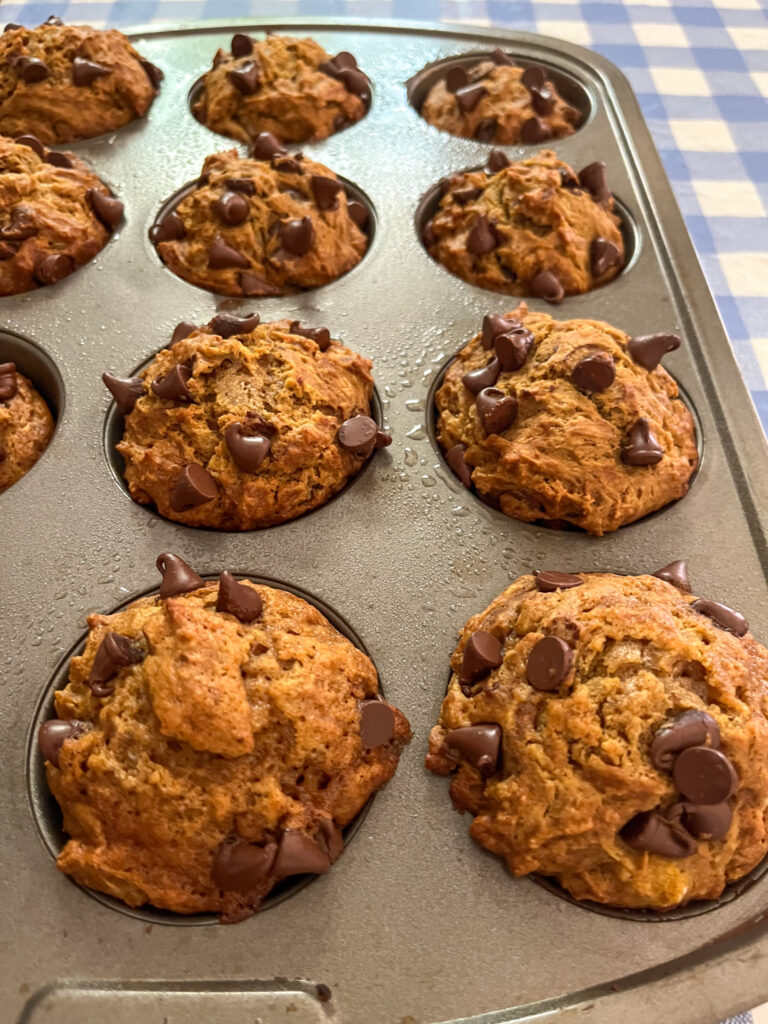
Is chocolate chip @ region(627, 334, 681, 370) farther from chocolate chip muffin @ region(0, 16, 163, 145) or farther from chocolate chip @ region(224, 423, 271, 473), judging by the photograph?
chocolate chip muffin @ region(0, 16, 163, 145)

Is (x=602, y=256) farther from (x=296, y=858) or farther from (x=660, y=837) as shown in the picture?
(x=296, y=858)

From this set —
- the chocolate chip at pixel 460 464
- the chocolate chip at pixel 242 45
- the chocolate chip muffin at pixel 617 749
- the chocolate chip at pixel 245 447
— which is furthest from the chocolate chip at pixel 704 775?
the chocolate chip at pixel 242 45

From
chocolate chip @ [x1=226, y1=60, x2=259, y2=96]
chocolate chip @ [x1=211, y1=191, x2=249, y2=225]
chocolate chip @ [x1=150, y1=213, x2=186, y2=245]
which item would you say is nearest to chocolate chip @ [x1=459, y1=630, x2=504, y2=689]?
chocolate chip @ [x1=211, y1=191, x2=249, y2=225]

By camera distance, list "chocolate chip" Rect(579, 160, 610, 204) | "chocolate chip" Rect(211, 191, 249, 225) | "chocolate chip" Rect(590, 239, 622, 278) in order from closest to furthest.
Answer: "chocolate chip" Rect(211, 191, 249, 225) → "chocolate chip" Rect(590, 239, 622, 278) → "chocolate chip" Rect(579, 160, 610, 204)

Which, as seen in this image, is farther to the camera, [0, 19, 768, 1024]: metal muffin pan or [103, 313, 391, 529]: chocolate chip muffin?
[103, 313, 391, 529]: chocolate chip muffin

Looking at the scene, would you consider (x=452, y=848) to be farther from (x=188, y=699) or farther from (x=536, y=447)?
(x=536, y=447)

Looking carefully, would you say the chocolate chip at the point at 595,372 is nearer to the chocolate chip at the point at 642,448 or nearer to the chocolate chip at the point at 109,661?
the chocolate chip at the point at 642,448

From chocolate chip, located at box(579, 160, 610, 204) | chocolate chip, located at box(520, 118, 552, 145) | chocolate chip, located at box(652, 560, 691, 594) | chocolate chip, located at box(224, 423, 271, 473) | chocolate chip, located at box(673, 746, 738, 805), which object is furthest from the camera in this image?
chocolate chip, located at box(520, 118, 552, 145)

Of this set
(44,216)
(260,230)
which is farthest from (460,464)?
(44,216)
